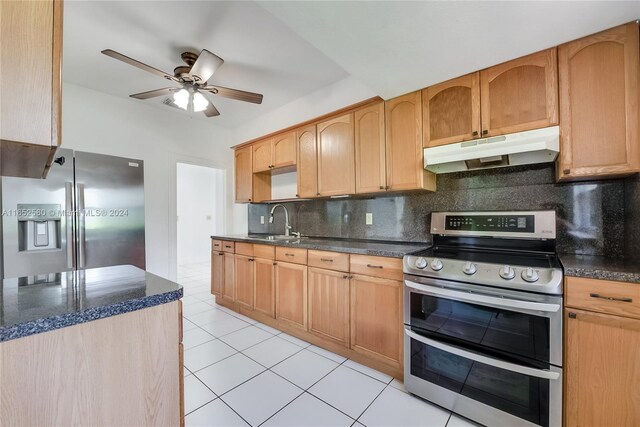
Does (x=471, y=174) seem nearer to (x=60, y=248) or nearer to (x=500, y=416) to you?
(x=500, y=416)

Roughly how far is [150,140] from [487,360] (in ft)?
13.8

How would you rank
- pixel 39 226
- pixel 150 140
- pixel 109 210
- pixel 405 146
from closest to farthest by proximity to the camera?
pixel 405 146 → pixel 39 226 → pixel 109 210 → pixel 150 140

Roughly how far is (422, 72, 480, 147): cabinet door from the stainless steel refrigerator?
10.1ft

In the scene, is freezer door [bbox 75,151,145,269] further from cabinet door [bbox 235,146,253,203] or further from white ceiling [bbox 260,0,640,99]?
white ceiling [bbox 260,0,640,99]

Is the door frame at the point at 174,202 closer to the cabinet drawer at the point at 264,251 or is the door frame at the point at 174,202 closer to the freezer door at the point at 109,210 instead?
the freezer door at the point at 109,210

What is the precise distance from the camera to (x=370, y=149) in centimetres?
237

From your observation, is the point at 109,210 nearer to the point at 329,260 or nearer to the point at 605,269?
the point at 329,260

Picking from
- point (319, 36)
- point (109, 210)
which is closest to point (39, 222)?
point (109, 210)

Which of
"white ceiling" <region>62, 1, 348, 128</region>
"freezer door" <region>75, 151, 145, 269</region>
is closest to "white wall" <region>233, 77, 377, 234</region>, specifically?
"white ceiling" <region>62, 1, 348, 128</region>

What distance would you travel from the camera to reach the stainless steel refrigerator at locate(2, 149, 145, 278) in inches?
87.4

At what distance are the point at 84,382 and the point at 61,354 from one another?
0.11m

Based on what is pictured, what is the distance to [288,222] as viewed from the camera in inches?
135

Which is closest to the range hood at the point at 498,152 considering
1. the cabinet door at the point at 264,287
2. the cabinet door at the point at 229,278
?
the cabinet door at the point at 264,287

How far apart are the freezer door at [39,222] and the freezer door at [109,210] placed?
0.08 m
